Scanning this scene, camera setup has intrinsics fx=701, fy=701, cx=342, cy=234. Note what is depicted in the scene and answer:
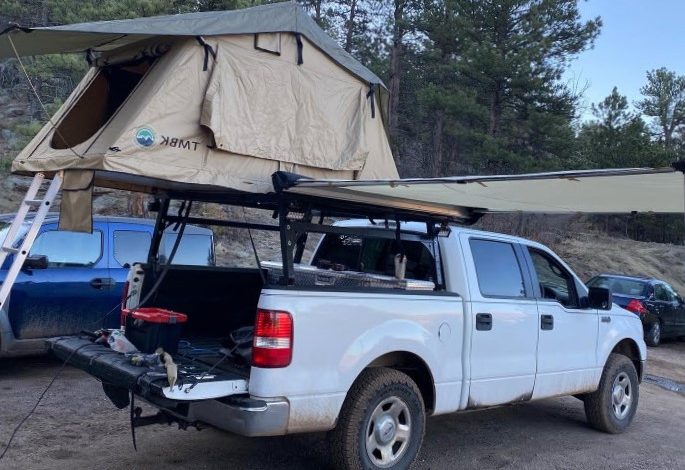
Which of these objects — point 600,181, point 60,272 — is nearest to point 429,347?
point 600,181

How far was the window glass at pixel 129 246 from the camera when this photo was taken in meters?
8.59

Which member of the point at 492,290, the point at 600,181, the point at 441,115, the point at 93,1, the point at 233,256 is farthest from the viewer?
the point at 441,115

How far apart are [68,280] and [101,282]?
396mm

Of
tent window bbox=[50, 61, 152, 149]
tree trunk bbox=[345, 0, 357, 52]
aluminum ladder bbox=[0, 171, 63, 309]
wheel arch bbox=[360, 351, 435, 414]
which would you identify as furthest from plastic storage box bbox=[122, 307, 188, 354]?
tree trunk bbox=[345, 0, 357, 52]

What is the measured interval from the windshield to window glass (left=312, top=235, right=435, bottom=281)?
37.0 ft

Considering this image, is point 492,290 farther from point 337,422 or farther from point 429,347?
point 337,422

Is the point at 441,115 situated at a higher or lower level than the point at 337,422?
higher

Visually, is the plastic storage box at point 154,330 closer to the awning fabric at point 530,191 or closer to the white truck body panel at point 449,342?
the white truck body panel at point 449,342

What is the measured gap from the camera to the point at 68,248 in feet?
26.7

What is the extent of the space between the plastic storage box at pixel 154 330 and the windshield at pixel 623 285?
44.1 ft

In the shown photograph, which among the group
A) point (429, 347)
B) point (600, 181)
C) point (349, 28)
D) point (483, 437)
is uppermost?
point (349, 28)

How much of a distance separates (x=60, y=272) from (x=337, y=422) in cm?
456

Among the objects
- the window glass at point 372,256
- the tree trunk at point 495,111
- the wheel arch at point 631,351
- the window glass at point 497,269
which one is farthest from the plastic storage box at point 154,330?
the tree trunk at point 495,111

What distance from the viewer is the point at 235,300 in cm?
635
